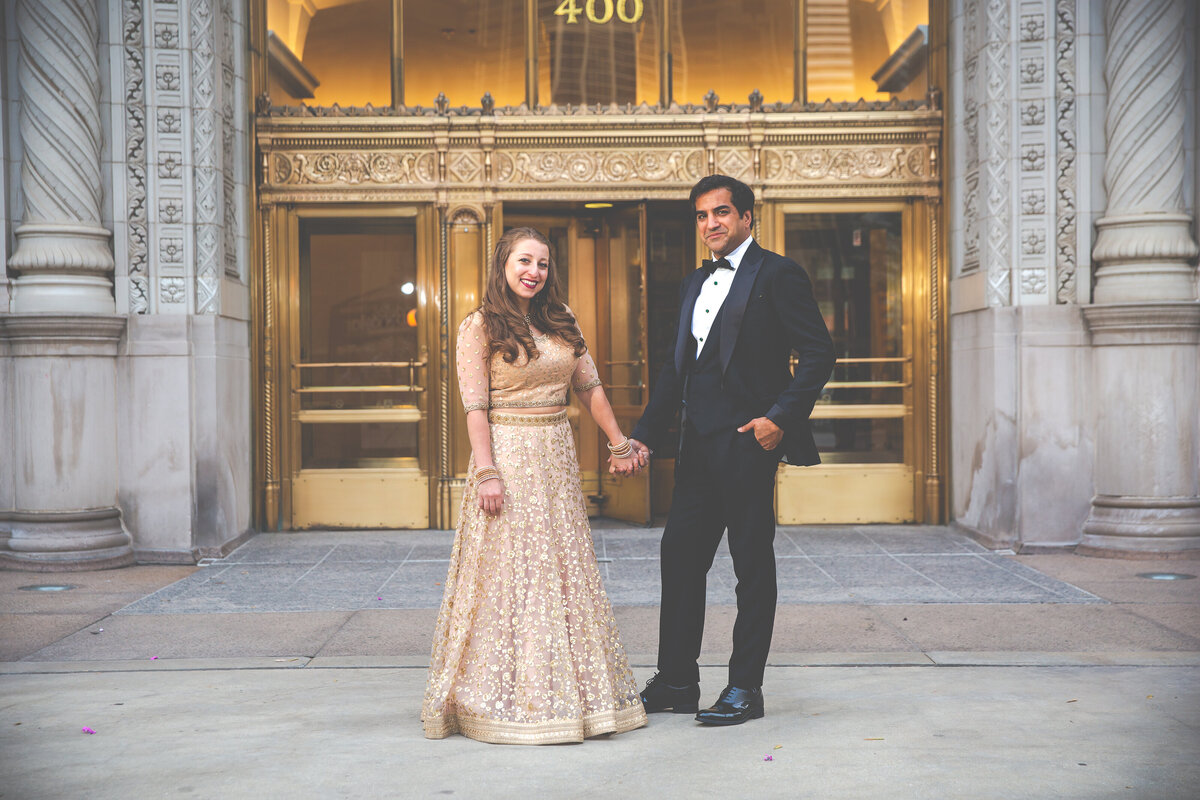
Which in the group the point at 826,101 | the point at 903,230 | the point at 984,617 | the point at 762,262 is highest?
the point at 826,101

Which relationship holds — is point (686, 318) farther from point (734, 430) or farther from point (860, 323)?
point (860, 323)

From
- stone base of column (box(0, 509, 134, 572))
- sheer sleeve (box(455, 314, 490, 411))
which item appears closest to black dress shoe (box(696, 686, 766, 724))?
sheer sleeve (box(455, 314, 490, 411))

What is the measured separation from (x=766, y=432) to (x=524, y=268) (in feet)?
3.55

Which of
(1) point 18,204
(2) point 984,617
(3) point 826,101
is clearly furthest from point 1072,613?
(1) point 18,204

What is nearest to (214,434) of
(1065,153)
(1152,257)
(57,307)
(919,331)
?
(57,307)

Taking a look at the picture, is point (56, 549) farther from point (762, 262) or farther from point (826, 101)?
point (826, 101)

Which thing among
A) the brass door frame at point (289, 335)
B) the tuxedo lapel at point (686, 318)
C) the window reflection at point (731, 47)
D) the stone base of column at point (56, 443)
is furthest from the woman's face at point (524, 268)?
the window reflection at point (731, 47)

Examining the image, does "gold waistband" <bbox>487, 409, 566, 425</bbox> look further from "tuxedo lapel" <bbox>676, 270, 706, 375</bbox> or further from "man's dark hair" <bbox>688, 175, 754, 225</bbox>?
"man's dark hair" <bbox>688, 175, 754, 225</bbox>

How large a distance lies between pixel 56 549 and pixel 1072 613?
645cm

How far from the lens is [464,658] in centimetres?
420

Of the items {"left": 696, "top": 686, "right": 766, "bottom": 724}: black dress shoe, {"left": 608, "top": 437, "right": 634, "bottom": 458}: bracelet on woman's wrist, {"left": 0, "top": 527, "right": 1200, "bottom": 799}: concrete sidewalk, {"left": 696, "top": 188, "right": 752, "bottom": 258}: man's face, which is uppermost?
{"left": 696, "top": 188, "right": 752, "bottom": 258}: man's face

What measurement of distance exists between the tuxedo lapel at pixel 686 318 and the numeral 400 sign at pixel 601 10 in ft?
18.5

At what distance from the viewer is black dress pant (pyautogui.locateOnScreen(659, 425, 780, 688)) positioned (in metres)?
4.35

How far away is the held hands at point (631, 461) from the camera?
4379mm
